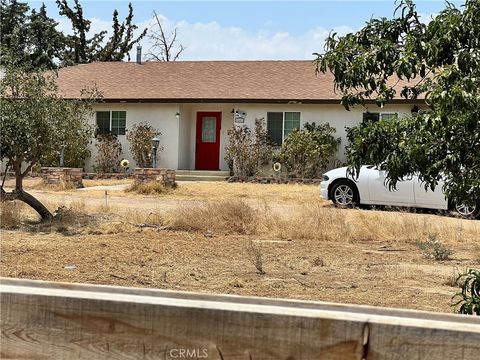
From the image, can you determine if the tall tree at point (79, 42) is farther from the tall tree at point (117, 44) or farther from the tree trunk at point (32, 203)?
the tree trunk at point (32, 203)

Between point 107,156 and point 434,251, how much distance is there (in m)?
18.3

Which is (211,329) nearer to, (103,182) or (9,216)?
(9,216)

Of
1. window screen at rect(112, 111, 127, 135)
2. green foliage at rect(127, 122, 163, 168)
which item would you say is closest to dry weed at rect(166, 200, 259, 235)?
green foliage at rect(127, 122, 163, 168)

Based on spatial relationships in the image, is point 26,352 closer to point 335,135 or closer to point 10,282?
point 10,282

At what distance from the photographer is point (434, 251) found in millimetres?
9695

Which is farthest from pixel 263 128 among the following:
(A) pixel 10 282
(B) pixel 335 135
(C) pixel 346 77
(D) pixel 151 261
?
(A) pixel 10 282

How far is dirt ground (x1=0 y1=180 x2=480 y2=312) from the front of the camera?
7.44 m

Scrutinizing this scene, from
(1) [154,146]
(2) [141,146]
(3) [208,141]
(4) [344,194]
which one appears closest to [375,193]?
(4) [344,194]

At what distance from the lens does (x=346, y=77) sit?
442cm

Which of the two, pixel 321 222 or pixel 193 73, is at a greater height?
pixel 193 73

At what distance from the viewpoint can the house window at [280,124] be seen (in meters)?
25.3

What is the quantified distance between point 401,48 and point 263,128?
68.4 feet

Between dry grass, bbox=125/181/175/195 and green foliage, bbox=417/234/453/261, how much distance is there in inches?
415

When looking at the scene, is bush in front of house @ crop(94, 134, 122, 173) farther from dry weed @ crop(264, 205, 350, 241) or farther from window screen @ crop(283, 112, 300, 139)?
dry weed @ crop(264, 205, 350, 241)
